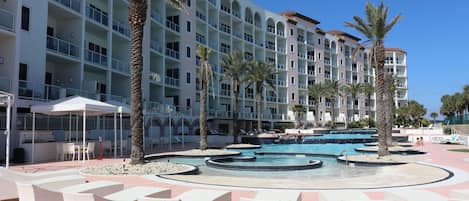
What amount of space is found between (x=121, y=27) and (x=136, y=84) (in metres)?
20.3

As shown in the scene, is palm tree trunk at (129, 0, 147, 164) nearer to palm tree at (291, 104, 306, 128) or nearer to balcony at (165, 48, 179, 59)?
balcony at (165, 48, 179, 59)

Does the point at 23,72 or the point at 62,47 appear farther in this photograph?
the point at 62,47

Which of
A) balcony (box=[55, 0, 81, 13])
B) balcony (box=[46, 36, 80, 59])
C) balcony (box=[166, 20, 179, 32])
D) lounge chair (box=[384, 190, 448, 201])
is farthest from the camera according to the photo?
balcony (box=[166, 20, 179, 32])

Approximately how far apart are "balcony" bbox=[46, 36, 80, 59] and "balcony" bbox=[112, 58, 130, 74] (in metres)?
5.50

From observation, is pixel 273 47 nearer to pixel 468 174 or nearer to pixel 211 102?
pixel 211 102

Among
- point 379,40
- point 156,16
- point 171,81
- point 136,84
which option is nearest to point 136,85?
point 136,84

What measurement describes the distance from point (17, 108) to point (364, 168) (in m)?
17.5

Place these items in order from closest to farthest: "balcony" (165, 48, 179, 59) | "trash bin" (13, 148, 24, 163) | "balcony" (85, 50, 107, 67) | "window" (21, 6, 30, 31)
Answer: "trash bin" (13, 148, 24, 163) < "window" (21, 6, 30, 31) < "balcony" (85, 50, 107, 67) < "balcony" (165, 48, 179, 59)

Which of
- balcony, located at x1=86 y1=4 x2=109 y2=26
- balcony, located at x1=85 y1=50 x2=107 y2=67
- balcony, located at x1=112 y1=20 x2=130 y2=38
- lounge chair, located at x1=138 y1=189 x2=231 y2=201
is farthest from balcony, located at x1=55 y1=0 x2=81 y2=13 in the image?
lounge chair, located at x1=138 y1=189 x2=231 y2=201

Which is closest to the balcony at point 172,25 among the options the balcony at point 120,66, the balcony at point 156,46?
the balcony at point 156,46

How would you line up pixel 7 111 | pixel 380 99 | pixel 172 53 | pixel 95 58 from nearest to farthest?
1. pixel 7 111
2. pixel 380 99
3. pixel 95 58
4. pixel 172 53

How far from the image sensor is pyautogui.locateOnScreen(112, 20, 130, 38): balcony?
33034 millimetres

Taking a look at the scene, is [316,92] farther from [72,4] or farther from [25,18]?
[25,18]

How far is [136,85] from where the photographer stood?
50.5 feet
